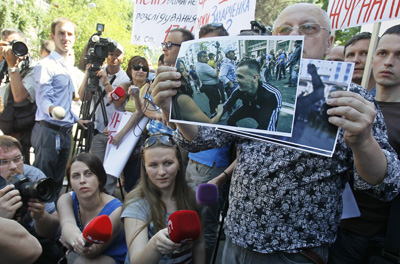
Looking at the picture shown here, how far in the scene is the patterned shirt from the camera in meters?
1.29

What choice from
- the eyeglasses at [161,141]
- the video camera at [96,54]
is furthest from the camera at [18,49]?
the eyeglasses at [161,141]

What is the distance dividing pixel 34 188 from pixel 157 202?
2.27 ft

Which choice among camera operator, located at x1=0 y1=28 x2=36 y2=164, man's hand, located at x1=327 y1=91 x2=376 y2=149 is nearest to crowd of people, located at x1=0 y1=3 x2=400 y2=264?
man's hand, located at x1=327 y1=91 x2=376 y2=149

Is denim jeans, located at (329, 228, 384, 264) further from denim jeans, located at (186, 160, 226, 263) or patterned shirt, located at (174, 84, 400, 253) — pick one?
denim jeans, located at (186, 160, 226, 263)

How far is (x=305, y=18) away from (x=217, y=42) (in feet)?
1.25

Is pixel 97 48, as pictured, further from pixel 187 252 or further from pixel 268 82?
pixel 268 82

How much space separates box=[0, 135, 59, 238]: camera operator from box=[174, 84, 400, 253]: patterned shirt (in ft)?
4.02

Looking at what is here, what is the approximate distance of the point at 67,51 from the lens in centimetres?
396

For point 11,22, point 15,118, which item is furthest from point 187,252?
point 11,22

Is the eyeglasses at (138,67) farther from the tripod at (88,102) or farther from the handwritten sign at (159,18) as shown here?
the handwritten sign at (159,18)

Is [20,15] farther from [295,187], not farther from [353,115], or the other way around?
[353,115]

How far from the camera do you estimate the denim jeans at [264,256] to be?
1.34m

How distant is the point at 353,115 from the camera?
3.43 feet

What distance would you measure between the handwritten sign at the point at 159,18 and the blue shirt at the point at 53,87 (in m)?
1.21
